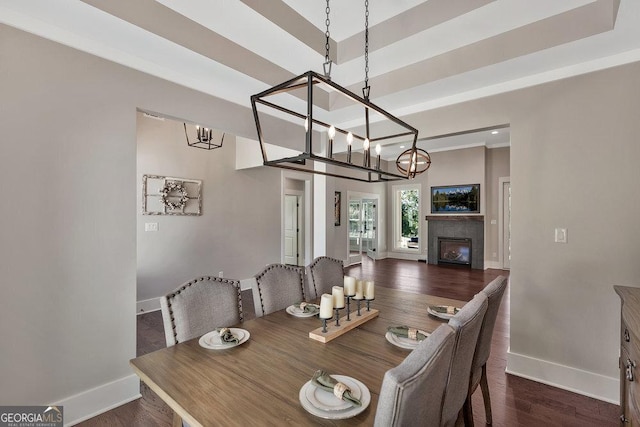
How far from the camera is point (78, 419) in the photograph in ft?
6.54

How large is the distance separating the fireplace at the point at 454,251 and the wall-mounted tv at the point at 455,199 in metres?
0.75

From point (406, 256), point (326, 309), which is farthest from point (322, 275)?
point (406, 256)

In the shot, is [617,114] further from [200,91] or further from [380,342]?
[200,91]

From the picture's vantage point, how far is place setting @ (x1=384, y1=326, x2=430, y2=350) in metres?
1.46

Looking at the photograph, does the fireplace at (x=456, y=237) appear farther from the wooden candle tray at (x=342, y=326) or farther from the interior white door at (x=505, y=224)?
the wooden candle tray at (x=342, y=326)

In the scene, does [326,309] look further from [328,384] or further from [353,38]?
[353,38]

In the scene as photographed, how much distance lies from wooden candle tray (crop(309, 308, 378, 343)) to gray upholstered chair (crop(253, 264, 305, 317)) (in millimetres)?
543

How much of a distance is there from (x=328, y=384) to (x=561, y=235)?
2372 millimetres

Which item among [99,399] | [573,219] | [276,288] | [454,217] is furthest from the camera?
[454,217]

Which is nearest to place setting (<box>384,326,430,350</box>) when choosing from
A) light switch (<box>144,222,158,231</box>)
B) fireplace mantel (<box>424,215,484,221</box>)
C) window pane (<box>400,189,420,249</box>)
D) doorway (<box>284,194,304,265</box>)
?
light switch (<box>144,222,158,231</box>)

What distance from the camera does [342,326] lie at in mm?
1672

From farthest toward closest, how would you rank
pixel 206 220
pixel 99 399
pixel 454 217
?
pixel 454 217 < pixel 206 220 < pixel 99 399

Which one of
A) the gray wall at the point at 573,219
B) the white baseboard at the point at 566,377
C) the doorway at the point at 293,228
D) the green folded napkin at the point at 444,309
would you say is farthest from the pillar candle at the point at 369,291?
the doorway at the point at 293,228

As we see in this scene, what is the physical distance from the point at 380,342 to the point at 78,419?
82.9 inches
